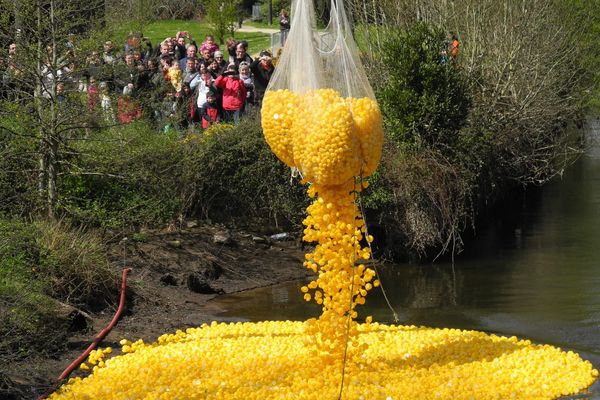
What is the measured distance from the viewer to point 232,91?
2003 cm

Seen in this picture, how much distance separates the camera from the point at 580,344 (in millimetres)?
12523

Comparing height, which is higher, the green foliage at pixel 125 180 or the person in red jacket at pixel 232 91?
the person in red jacket at pixel 232 91

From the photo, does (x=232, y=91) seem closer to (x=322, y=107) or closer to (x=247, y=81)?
(x=247, y=81)

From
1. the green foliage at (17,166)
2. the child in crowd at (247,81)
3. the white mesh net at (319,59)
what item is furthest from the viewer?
the child in crowd at (247,81)

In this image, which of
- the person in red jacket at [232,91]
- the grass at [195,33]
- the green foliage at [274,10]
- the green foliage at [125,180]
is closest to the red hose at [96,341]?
the green foliage at [125,180]

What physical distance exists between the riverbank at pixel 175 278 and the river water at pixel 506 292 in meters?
0.53

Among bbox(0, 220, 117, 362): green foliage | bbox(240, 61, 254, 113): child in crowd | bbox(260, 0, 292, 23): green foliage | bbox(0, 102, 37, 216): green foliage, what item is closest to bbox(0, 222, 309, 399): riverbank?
bbox(0, 220, 117, 362): green foliage

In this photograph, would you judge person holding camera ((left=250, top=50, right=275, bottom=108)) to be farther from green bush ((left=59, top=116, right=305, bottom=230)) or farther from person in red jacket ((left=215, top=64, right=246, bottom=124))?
green bush ((left=59, top=116, right=305, bottom=230))

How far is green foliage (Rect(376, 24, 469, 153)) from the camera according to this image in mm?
19453

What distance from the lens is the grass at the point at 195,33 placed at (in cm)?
4000

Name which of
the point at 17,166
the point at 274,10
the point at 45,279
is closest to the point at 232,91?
the point at 17,166

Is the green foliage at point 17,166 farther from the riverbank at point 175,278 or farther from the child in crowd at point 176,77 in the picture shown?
the child in crowd at point 176,77

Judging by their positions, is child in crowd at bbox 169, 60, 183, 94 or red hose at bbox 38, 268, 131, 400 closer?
red hose at bbox 38, 268, 131, 400

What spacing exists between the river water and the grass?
17.7m
